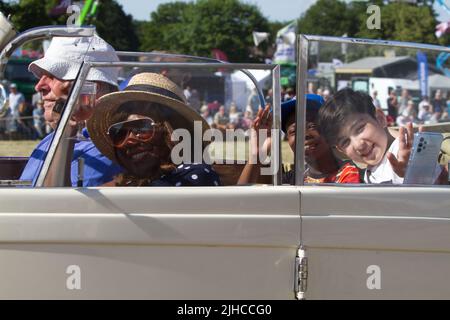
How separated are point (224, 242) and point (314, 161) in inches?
25.2

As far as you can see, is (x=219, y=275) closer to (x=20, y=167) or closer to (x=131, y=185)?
(x=131, y=185)

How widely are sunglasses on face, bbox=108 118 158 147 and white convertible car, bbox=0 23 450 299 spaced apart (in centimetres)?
26

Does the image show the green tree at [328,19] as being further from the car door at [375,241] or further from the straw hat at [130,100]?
the car door at [375,241]

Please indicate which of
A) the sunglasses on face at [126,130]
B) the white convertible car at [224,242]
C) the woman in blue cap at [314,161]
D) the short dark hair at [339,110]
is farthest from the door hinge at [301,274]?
the sunglasses on face at [126,130]

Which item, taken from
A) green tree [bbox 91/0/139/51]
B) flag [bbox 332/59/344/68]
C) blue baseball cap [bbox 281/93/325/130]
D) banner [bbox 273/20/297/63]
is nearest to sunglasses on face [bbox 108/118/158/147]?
blue baseball cap [bbox 281/93/325/130]

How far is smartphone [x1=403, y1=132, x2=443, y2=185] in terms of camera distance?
2756 mm

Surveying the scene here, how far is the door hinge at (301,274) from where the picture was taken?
2.48m

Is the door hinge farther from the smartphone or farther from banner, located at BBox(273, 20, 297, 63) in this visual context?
banner, located at BBox(273, 20, 297, 63)

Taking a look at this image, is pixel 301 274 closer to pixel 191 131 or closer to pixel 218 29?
pixel 191 131

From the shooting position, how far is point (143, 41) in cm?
8662

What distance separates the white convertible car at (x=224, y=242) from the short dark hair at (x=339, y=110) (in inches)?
14.3

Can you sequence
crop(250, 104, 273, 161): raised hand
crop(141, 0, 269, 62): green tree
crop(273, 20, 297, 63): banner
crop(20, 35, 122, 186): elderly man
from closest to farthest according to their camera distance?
1. crop(250, 104, 273, 161): raised hand
2. crop(20, 35, 122, 186): elderly man
3. crop(273, 20, 297, 63): banner
4. crop(141, 0, 269, 62): green tree

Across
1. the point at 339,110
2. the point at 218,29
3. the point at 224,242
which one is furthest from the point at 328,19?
the point at 224,242

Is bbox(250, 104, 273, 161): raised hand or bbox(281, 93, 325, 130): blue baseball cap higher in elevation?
bbox(281, 93, 325, 130): blue baseball cap
